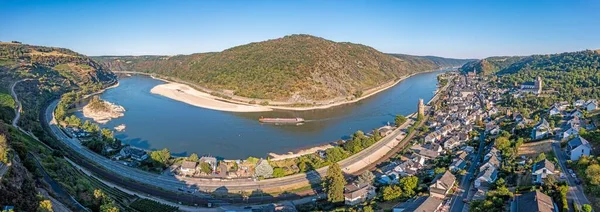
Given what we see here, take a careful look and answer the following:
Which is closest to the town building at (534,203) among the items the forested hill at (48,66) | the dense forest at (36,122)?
the dense forest at (36,122)

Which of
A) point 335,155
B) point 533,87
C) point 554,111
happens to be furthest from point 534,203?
point 533,87

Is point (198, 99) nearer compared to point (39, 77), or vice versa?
point (39, 77)

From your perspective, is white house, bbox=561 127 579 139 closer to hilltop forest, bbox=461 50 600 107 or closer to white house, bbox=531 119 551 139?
white house, bbox=531 119 551 139

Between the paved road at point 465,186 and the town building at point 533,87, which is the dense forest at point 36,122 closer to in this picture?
the paved road at point 465,186

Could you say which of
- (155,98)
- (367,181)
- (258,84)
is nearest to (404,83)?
(258,84)

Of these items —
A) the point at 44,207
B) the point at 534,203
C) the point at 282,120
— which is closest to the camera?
the point at 44,207

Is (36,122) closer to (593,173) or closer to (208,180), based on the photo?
(208,180)

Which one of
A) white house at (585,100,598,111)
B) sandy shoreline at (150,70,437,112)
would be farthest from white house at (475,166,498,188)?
sandy shoreline at (150,70,437,112)

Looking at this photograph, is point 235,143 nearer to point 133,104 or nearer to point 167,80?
point 133,104
